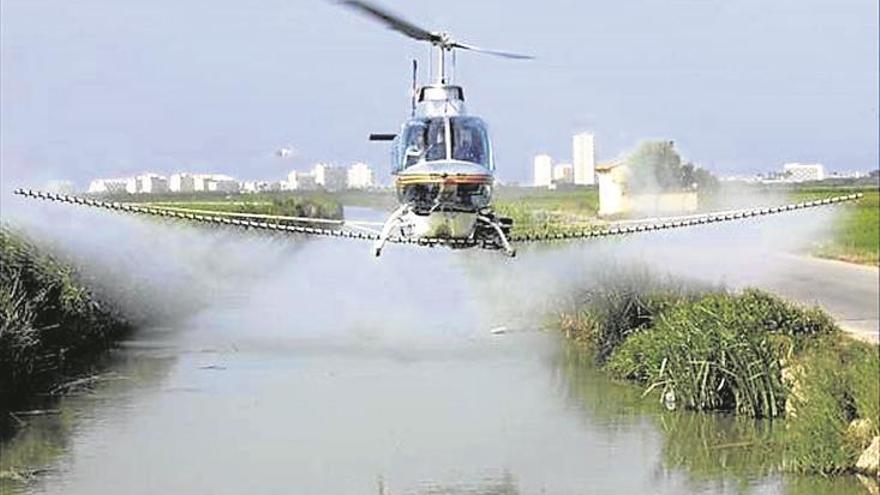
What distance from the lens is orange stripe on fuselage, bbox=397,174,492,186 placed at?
49.0ft

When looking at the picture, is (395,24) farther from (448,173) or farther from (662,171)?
(662,171)

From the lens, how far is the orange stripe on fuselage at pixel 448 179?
49.0 feet

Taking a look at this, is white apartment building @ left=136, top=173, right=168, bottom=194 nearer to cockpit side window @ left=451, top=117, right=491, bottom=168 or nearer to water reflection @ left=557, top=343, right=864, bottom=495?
water reflection @ left=557, top=343, right=864, bottom=495

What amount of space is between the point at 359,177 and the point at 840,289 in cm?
647

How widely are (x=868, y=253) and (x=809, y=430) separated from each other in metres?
2.49

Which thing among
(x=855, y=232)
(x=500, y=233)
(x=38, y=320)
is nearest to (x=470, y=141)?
(x=500, y=233)

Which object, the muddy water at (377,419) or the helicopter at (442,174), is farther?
the muddy water at (377,419)

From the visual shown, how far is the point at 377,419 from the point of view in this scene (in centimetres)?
2414

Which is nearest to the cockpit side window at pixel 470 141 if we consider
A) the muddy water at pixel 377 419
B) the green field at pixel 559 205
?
the green field at pixel 559 205

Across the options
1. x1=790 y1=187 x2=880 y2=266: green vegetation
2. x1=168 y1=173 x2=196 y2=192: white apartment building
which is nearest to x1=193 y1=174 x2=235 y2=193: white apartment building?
x1=168 y1=173 x2=196 y2=192: white apartment building

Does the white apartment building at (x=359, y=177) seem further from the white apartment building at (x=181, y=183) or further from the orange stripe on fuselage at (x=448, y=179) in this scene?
the orange stripe on fuselage at (x=448, y=179)

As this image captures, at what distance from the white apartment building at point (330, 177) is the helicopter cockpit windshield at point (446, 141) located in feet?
41.2

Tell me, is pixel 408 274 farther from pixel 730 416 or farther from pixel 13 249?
pixel 730 416

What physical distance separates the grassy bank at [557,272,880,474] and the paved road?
7.7 inches
